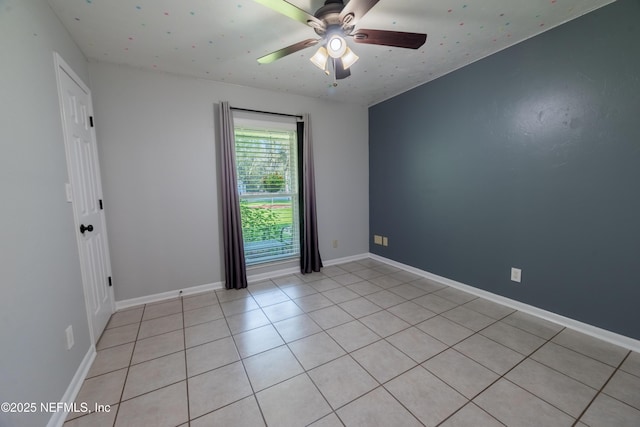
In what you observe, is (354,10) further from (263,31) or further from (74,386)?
(74,386)

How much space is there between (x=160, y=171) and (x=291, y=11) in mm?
2140

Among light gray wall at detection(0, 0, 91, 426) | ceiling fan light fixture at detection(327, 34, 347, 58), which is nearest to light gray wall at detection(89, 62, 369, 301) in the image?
light gray wall at detection(0, 0, 91, 426)

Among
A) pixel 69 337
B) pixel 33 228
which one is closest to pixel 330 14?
pixel 33 228

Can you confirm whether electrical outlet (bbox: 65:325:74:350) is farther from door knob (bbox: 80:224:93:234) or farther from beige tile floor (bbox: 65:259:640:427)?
door knob (bbox: 80:224:93:234)

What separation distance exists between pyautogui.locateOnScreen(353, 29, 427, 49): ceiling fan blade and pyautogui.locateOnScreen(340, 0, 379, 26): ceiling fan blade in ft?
0.33

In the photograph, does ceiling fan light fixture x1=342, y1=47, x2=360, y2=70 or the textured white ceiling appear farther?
ceiling fan light fixture x1=342, y1=47, x2=360, y2=70

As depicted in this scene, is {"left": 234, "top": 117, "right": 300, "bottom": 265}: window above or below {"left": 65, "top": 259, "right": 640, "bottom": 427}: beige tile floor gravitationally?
above

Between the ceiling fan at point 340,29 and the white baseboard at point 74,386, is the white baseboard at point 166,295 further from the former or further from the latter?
the ceiling fan at point 340,29

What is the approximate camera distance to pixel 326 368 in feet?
5.60

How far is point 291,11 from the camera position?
1.39 m

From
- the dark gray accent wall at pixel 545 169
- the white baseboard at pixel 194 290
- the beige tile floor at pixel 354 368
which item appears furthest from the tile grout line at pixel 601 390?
the white baseboard at pixel 194 290

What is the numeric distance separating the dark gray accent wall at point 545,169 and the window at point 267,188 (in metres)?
1.73

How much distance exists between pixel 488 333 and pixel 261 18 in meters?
3.06

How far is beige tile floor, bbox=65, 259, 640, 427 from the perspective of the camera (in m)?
1.36
